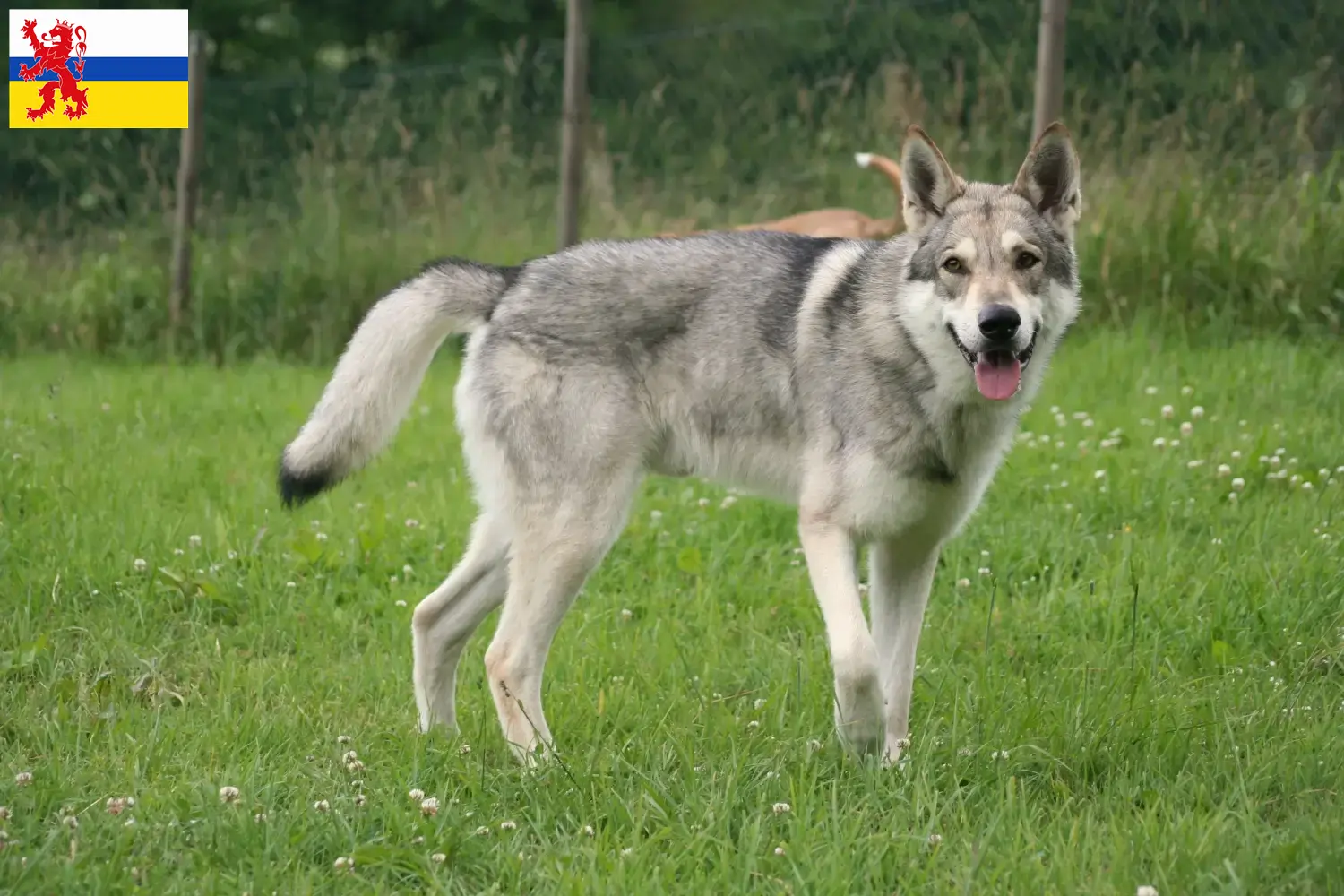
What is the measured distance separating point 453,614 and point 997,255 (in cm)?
177

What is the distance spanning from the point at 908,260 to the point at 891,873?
5.43ft

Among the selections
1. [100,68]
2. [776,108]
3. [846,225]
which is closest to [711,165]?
[776,108]

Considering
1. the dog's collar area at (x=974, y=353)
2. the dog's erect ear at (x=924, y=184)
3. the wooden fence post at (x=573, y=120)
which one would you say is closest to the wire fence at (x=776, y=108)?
the wooden fence post at (x=573, y=120)

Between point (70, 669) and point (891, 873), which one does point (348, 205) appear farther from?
point (891, 873)

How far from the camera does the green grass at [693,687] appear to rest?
106 inches

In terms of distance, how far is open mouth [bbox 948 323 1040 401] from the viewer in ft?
10.8

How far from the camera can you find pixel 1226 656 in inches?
152

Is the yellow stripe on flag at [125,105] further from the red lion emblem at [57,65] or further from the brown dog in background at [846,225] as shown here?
the brown dog in background at [846,225]

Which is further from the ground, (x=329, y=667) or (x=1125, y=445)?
(x=1125, y=445)

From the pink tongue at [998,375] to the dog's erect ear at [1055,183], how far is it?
51cm

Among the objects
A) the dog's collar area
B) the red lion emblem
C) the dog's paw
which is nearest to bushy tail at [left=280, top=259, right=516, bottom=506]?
the dog's collar area

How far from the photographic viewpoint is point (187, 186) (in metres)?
9.34

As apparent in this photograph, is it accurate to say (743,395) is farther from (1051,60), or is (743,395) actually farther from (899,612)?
(1051,60)

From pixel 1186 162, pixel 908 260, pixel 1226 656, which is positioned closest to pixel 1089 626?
pixel 1226 656
